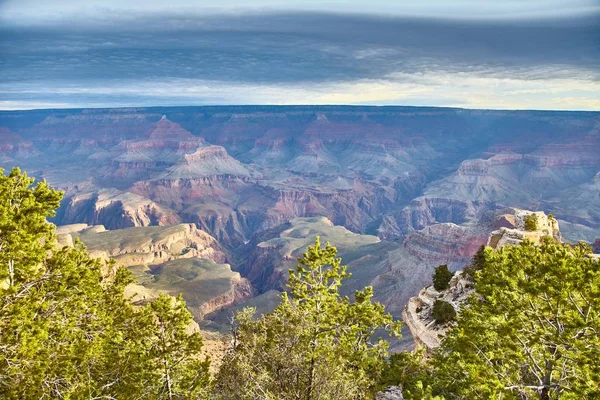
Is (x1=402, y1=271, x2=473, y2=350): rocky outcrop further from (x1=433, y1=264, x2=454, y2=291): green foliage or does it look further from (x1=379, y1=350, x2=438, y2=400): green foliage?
(x1=379, y1=350, x2=438, y2=400): green foliage

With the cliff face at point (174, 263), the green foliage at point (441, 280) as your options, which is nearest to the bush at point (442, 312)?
the green foliage at point (441, 280)

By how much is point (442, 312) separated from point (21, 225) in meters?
34.2

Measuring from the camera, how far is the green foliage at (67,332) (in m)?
14.1

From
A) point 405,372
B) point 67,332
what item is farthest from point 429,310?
point 67,332

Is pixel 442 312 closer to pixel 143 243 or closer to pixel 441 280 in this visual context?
pixel 441 280

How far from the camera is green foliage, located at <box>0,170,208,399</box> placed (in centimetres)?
1405

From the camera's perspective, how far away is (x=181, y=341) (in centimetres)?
1986

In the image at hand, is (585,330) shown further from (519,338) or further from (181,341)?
(181,341)

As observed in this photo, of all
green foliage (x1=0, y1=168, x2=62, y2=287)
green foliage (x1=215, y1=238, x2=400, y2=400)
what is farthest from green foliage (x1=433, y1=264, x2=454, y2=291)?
green foliage (x1=0, y1=168, x2=62, y2=287)

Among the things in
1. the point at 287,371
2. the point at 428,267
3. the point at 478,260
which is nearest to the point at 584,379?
the point at 287,371

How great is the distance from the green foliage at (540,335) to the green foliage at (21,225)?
1494cm

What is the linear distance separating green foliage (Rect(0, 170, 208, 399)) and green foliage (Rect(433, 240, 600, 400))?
1175 centimetres

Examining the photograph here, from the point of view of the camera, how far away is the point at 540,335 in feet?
44.2

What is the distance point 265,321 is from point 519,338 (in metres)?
10.3
